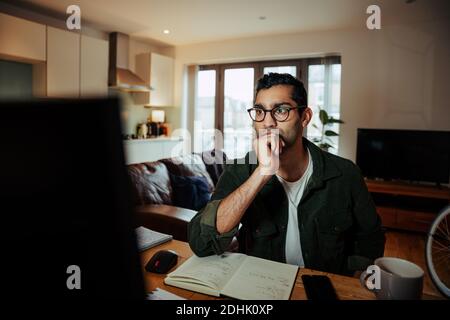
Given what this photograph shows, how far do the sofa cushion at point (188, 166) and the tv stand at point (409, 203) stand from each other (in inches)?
81.9

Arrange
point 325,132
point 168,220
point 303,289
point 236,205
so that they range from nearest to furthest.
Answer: point 303,289 < point 236,205 < point 168,220 < point 325,132

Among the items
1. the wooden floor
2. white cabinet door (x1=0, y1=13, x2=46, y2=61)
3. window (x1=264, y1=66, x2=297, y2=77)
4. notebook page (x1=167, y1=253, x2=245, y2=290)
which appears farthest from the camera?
window (x1=264, y1=66, x2=297, y2=77)

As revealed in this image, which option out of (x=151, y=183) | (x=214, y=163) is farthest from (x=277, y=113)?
(x=214, y=163)

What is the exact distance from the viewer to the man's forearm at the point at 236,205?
3.46 ft

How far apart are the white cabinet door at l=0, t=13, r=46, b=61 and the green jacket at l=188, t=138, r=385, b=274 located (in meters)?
3.42

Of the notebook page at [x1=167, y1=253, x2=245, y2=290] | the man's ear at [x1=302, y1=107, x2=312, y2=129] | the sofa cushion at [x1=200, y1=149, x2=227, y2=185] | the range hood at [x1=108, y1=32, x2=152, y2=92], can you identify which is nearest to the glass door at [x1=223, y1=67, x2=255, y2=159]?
the range hood at [x1=108, y1=32, x2=152, y2=92]

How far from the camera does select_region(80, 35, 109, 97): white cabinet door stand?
418 centimetres

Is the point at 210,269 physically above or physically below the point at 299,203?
below

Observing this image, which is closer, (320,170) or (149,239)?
(149,239)

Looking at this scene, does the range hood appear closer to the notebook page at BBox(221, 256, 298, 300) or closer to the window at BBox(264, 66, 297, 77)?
the window at BBox(264, 66, 297, 77)

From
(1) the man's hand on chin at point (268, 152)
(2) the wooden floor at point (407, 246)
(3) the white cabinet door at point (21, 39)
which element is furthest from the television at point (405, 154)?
(3) the white cabinet door at point (21, 39)

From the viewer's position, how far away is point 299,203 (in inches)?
49.5

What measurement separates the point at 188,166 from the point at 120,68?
8.95 feet

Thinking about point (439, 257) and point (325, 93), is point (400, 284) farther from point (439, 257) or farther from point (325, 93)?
point (325, 93)
